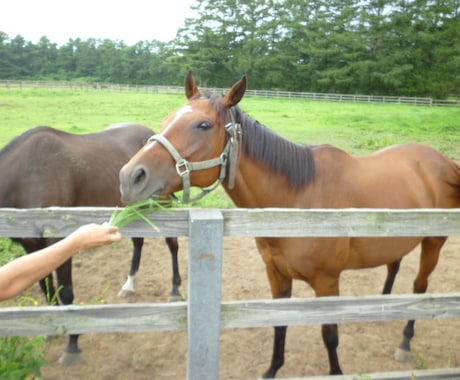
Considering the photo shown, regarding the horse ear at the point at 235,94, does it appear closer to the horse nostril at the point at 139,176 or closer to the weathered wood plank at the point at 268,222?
the horse nostril at the point at 139,176

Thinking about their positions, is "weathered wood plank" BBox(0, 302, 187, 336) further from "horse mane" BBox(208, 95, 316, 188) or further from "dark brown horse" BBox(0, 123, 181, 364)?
"dark brown horse" BBox(0, 123, 181, 364)

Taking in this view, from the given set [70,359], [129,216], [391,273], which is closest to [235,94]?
[129,216]

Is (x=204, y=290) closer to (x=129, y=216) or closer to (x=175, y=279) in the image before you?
(x=129, y=216)

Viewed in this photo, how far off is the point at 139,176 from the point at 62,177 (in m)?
1.98

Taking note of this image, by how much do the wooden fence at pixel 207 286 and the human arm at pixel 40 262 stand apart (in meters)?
0.25

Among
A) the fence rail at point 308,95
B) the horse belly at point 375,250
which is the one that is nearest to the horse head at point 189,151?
the horse belly at point 375,250

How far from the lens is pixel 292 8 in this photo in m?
52.2

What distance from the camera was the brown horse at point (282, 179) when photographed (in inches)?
93.4

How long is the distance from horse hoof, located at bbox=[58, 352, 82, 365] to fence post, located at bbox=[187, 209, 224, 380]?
2010 mm

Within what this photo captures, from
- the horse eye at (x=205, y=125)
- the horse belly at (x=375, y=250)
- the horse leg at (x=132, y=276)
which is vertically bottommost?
the horse leg at (x=132, y=276)

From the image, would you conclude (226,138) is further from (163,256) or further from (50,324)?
(163,256)

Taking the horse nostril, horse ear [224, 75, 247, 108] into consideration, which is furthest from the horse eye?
the horse nostril

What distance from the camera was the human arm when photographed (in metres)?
1.36

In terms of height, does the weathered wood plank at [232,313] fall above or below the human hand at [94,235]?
below
